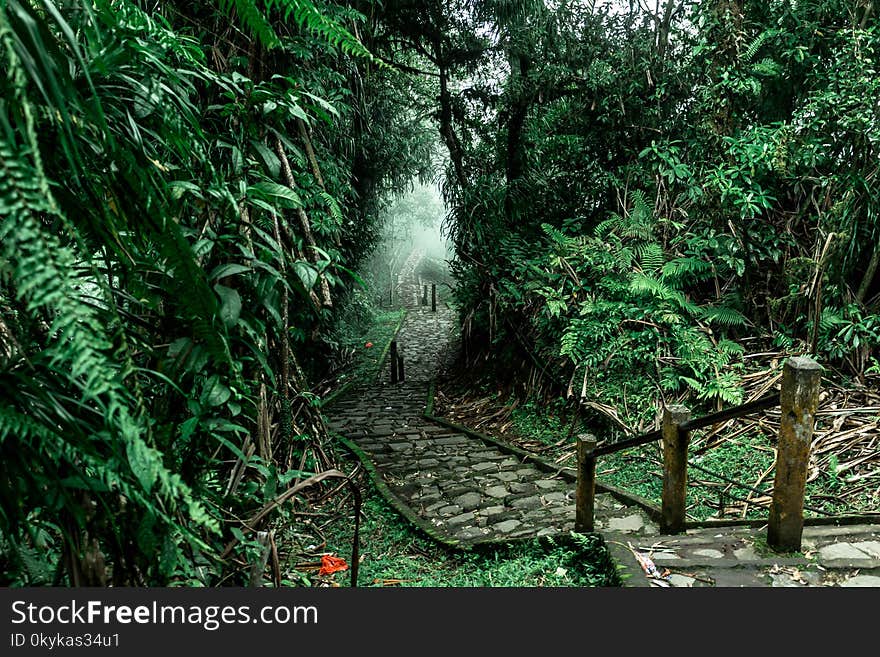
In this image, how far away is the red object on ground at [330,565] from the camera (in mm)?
3687

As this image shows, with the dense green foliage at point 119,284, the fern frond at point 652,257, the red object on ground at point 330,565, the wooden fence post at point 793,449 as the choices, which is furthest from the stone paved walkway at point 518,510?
the fern frond at point 652,257

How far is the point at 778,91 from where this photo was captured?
6457 mm

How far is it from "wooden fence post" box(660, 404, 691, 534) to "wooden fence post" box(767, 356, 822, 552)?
0.56 meters

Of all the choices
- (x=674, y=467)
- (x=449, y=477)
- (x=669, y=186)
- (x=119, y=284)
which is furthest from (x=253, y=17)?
(x=669, y=186)

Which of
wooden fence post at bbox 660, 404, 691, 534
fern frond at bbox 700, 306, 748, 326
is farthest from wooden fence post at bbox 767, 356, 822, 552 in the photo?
fern frond at bbox 700, 306, 748, 326

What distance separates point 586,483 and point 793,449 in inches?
52.5

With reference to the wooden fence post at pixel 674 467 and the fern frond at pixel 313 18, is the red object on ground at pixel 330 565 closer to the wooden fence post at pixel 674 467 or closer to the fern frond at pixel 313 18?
the wooden fence post at pixel 674 467

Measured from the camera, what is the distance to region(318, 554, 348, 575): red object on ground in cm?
369

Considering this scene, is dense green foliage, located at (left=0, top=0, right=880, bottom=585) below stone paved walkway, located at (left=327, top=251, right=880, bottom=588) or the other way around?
the other way around

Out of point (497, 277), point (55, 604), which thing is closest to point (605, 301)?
point (497, 277)

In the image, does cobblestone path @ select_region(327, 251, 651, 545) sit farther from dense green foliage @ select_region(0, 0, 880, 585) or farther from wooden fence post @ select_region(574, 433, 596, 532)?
dense green foliage @ select_region(0, 0, 880, 585)

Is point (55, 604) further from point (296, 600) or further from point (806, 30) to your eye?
point (806, 30)

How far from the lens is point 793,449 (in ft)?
9.27

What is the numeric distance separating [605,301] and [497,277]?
205 centimetres
